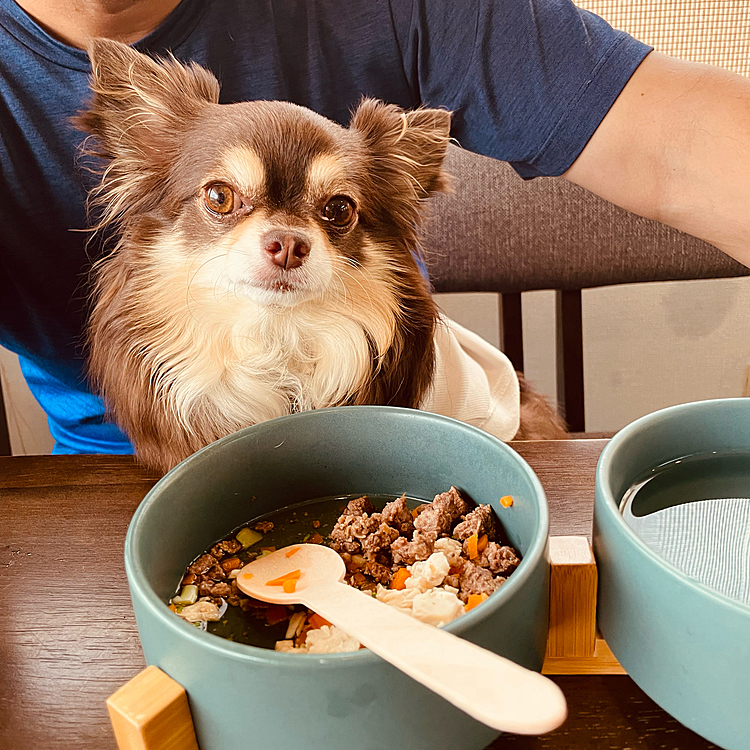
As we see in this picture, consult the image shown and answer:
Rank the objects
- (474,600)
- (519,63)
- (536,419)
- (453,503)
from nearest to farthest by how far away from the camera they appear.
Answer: (474,600) → (453,503) → (519,63) → (536,419)

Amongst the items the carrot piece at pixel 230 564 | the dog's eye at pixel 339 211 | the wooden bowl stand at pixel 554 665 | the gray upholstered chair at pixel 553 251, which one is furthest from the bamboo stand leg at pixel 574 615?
the gray upholstered chair at pixel 553 251

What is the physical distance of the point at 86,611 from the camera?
1.78ft

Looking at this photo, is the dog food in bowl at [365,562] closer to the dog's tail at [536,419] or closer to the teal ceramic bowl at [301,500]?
the teal ceramic bowl at [301,500]

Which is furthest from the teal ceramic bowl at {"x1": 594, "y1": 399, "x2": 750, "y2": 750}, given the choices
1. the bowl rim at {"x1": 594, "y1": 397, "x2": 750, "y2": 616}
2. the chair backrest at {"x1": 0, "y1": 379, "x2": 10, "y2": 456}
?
the chair backrest at {"x1": 0, "y1": 379, "x2": 10, "y2": 456}

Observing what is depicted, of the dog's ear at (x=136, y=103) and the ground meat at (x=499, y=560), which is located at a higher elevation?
the dog's ear at (x=136, y=103)

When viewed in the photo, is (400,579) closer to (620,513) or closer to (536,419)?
(620,513)

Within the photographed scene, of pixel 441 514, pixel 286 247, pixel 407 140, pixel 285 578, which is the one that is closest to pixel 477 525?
pixel 441 514

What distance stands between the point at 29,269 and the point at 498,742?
643 mm

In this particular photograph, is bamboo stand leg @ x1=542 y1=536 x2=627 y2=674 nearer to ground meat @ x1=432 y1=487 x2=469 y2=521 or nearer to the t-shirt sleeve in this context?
ground meat @ x1=432 y1=487 x2=469 y2=521

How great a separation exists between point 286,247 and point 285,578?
260 millimetres

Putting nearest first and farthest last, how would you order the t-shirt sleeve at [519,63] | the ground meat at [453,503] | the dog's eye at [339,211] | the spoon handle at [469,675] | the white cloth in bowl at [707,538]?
1. the spoon handle at [469,675]
2. the white cloth in bowl at [707,538]
3. the ground meat at [453,503]
4. the dog's eye at [339,211]
5. the t-shirt sleeve at [519,63]

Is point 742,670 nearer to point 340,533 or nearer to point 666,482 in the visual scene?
point 666,482

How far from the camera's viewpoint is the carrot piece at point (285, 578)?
0.47 metres

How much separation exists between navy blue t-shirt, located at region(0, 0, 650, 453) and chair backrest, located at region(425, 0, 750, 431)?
0.09 m
